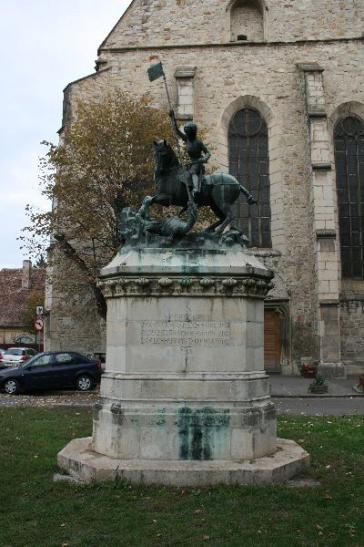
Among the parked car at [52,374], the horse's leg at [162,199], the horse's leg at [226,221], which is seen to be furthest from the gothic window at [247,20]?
the horse's leg at [226,221]

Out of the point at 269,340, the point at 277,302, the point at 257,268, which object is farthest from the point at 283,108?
the point at 257,268

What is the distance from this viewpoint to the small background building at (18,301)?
4350 centimetres

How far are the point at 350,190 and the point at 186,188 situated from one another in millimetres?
18413

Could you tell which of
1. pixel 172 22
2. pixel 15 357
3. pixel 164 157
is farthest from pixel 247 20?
pixel 164 157

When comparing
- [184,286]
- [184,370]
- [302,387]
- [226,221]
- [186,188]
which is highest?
[186,188]

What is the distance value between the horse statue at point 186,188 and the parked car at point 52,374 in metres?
11.6

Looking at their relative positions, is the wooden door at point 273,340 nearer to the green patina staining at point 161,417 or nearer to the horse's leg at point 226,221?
the horse's leg at point 226,221

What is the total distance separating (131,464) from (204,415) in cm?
95

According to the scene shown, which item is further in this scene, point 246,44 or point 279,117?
point 246,44

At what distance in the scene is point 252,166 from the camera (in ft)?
80.0

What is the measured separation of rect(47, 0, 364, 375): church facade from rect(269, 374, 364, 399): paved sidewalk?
1.86 m

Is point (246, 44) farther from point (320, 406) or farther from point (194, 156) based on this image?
point (194, 156)

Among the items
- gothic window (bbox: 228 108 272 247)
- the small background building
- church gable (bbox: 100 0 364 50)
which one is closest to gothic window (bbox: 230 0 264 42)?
church gable (bbox: 100 0 364 50)

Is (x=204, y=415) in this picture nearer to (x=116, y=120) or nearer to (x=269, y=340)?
(x=116, y=120)
